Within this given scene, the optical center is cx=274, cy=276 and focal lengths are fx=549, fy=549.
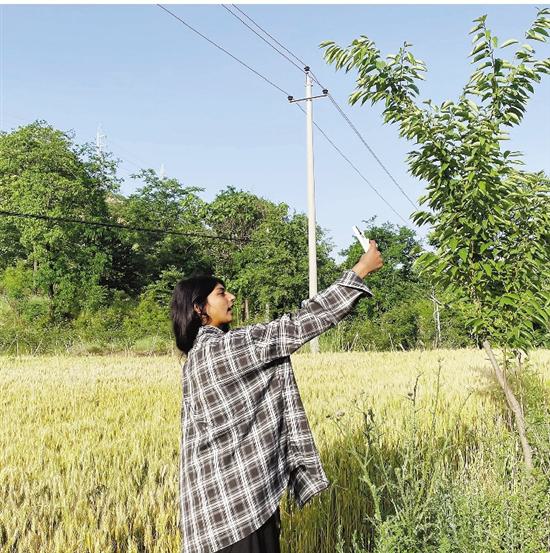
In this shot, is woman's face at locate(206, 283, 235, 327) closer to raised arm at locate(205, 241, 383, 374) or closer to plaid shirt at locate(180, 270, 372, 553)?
plaid shirt at locate(180, 270, 372, 553)

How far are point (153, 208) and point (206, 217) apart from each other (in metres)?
3.98

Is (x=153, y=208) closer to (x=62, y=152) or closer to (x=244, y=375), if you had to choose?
(x=62, y=152)

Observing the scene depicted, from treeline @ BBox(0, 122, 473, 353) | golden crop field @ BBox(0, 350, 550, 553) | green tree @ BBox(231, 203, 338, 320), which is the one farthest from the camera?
green tree @ BBox(231, 203, 338, 320)

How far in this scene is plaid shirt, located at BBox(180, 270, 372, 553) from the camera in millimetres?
2170

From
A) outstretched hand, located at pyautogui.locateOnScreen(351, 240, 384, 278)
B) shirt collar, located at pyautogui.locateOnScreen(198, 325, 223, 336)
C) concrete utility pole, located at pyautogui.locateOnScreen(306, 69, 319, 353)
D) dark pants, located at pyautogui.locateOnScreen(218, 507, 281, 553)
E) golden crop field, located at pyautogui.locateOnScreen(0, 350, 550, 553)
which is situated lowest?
golden crop field, located at pyautogui.locateOnScreen(0, 350, 550, 553)

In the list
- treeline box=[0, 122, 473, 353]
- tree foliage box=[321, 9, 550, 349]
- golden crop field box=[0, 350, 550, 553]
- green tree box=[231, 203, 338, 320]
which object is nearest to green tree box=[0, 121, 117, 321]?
treeline box=[0, 122, 473, 353]

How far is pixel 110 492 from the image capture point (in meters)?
3.98

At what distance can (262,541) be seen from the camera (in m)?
2.31

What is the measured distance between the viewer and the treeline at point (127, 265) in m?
24.3

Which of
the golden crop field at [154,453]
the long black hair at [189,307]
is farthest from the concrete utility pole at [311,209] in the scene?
the long black hair at [189,307]

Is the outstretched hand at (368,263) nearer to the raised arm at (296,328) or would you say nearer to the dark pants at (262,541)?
the raised arm at (296,328)

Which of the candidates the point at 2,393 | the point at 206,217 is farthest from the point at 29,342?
the point at 206,217

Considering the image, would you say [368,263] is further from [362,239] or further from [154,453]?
[154,453]

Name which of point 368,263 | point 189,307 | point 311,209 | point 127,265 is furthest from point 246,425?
point 127,265
